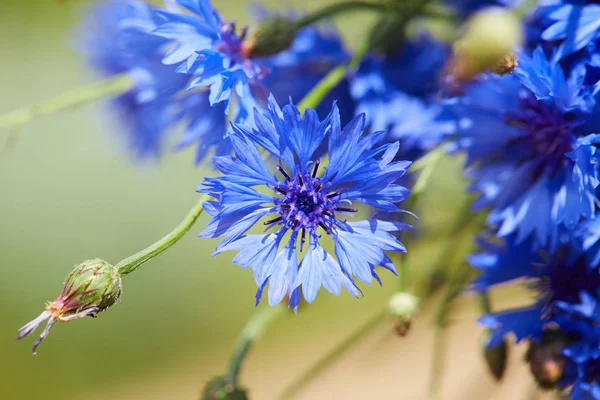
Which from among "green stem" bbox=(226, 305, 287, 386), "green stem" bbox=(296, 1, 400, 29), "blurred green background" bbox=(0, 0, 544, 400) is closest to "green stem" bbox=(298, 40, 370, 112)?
"green stem" bbox=(296, 1, 400, 29)

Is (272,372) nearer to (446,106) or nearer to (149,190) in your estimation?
(149,190)

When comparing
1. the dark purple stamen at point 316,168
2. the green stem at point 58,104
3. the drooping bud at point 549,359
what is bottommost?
the drooping bud at point 549,359

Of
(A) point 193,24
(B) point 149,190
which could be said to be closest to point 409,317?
(A) point 193,24

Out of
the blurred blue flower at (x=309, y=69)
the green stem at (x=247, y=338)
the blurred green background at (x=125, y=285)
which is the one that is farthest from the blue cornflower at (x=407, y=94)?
the blurred green background at (x=125, y=285)

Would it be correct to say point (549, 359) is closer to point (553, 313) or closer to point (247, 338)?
point (553, 313)

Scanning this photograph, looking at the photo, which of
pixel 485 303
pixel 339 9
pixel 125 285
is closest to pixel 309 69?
pixel 339 9

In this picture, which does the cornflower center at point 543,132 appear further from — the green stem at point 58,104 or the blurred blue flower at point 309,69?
the green stem at point 58,104

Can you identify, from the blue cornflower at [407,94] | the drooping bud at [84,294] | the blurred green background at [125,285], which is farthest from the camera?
the blurred green background at [125,285]
